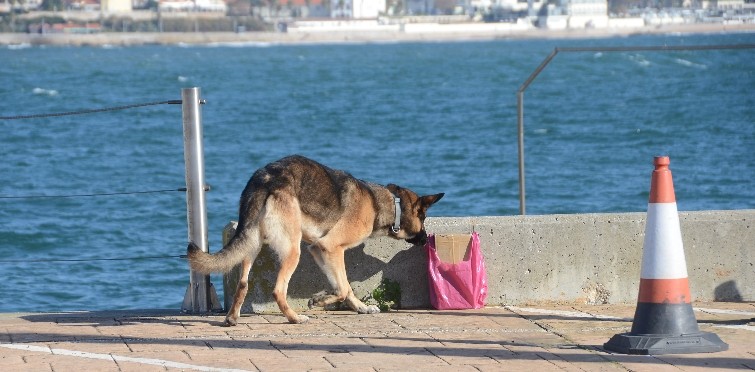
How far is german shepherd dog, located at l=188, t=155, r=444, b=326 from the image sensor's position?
7668 millimetres

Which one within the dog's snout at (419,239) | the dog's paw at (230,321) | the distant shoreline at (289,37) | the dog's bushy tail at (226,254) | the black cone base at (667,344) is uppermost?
the dog's bushy tail at (226,254)

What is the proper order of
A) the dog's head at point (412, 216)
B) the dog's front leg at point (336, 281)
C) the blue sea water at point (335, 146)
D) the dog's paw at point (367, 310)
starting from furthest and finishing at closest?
the blue sea water at point (335, 146) → the dog's head at point (412, 216) → the dog's paw at point (367, 310) → the dog's front leg at point (336, 281)

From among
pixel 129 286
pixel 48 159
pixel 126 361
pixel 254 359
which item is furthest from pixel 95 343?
pixel 48 159

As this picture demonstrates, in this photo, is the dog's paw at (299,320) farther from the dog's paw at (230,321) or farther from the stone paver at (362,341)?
the dog's paw at (230,321)

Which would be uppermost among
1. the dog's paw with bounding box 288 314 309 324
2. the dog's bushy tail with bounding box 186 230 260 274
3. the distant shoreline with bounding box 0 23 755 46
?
the dog's bushy tail with bounding box 186 230 260 274

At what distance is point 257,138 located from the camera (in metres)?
51.4

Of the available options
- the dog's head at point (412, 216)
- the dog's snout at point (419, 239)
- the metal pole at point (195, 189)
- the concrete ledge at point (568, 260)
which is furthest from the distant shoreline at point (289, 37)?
the metal pole at point (195, 189)

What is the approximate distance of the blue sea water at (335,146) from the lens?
25266 millimetres

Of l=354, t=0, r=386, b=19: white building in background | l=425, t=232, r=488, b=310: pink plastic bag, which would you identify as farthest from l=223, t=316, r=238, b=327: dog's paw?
l=354, t=0, r=386, b=19: white building in background

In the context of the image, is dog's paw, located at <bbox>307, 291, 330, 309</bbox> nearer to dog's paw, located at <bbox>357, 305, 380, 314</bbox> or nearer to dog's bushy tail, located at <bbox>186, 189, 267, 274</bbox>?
dog's paw, located at <bbox>357, 305, 380, 314</bbox>

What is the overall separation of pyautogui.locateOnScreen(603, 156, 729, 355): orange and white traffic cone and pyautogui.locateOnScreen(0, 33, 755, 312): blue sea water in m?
6.12

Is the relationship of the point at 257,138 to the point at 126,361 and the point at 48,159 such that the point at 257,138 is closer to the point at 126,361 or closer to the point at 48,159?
the point at 48,159

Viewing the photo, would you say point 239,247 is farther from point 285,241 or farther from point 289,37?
point 289,37

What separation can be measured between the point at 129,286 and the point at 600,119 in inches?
1691
